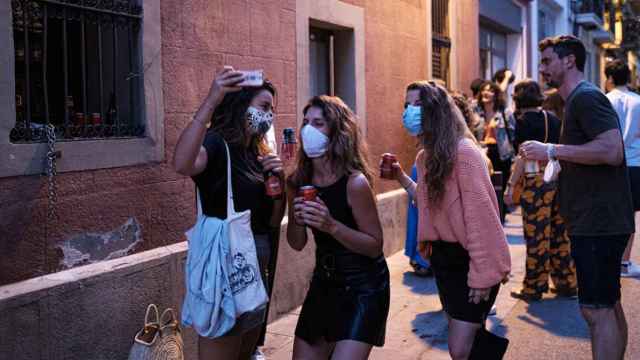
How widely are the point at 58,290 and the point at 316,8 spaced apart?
13.7 feet

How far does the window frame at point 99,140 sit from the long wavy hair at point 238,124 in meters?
1.01

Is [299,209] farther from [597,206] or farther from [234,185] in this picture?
[597,206]

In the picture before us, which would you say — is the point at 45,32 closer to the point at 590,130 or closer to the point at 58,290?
the point at 58,290

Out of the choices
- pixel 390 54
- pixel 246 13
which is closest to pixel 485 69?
pixel 390 54

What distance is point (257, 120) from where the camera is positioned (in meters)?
3.79

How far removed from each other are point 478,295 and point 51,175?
2.37 metres

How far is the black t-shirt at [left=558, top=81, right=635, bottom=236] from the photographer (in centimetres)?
399

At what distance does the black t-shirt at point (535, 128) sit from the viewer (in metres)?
6.66

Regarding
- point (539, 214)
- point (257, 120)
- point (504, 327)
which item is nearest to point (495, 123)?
point (539, 214)

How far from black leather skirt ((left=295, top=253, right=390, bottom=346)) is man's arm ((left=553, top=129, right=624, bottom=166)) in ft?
4.01

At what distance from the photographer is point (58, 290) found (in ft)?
13.1

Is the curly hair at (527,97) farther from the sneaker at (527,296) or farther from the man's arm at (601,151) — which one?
the man's arm at (601,151)

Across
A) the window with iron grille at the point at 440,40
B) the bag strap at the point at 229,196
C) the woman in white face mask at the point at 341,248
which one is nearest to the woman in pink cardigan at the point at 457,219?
the woman in white face mask at the point at 341,248

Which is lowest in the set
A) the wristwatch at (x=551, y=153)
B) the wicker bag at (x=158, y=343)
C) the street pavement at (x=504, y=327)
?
the street pavement at (x=504, y=327)
